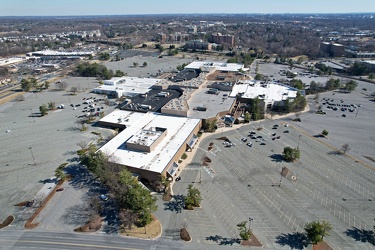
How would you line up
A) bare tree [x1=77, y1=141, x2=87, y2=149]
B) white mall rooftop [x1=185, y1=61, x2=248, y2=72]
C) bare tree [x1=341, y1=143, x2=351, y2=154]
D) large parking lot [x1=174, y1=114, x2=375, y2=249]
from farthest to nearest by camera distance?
white mall rooftop [x1=185, y1=61, x2=248, y2=72], bare tree [x1=77, y1=141, x2=87, y2=149], bare tree [x1=341, y1=143, x2=351, y2=154], large parking lot [x1=174, y1=114, x2=375, y2=249]

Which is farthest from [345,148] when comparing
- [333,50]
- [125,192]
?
[333,50]

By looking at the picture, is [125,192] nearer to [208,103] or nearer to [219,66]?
[208,103]

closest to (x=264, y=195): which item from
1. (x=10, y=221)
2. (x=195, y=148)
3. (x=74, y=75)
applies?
(x=195, y=148)

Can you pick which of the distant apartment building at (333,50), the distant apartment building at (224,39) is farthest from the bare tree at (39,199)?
the distant apartment building at (224,39)

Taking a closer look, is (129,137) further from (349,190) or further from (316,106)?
(316,106)

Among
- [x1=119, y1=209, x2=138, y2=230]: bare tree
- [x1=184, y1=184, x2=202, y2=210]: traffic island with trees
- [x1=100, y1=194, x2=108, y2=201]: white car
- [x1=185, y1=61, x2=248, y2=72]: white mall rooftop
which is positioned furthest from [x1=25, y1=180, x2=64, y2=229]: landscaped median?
[x1=185, y1=61, x2=248, y2=72]: white mall rooftop

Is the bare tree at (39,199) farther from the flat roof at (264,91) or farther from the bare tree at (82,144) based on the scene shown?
the flat roof at (264,91)

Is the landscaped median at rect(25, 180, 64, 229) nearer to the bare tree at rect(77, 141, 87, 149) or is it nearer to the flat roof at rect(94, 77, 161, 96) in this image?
the bare tree at rect(77, 141, 87, 149)
